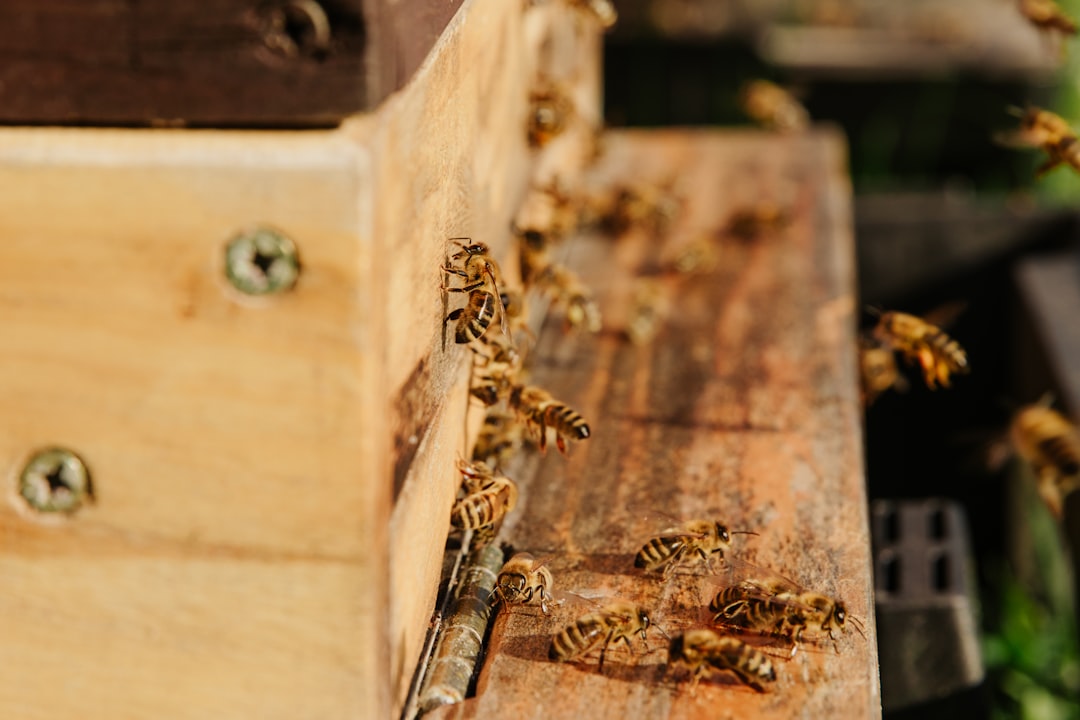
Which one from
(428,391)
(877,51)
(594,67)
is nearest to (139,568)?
(428,391)

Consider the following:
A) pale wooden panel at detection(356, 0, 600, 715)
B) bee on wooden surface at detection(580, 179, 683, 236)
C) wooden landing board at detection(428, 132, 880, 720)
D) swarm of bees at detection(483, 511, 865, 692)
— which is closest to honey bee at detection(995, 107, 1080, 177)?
wooden landing board at detection(428, 132, 880, 720)

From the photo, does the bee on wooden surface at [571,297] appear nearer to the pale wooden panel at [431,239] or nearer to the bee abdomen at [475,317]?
the pale wooden panel at [431,239]

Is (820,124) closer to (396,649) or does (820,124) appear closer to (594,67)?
(594,67)

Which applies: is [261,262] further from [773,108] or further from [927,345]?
[773,108]

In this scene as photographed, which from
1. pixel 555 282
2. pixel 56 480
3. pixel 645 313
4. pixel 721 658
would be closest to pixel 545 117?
pixel 555 282

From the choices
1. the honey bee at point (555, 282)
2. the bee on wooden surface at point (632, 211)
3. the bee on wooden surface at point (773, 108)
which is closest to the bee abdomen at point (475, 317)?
the honey bee at point (555, 282)

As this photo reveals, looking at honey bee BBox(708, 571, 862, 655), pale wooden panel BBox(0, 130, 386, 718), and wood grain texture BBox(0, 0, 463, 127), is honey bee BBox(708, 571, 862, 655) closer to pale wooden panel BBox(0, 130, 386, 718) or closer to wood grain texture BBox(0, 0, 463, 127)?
pale wooden panel BBox(0, 130, 386, 718)
